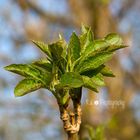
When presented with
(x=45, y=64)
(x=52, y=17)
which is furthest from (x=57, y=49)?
(x=52, y=17)

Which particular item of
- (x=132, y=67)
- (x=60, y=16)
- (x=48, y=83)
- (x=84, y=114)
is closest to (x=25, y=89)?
(x=48, y=83)

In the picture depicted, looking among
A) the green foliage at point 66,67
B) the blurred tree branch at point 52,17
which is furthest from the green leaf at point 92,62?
the blurred tree branch at point 52,17

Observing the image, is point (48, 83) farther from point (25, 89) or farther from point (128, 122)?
point (128, 122)

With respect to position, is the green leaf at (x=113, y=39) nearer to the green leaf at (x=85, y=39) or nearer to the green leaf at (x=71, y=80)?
the green leaf at (x=85, y=39)

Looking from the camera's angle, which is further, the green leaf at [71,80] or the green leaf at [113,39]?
the green leaf at [113,39]

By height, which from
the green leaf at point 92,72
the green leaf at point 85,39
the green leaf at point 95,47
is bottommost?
the green leaf at point 92,72

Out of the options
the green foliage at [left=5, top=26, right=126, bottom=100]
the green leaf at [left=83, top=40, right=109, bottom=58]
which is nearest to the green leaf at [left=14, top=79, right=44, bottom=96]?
the green foliage at [left=5, top=26, right=126, bottom=100]
